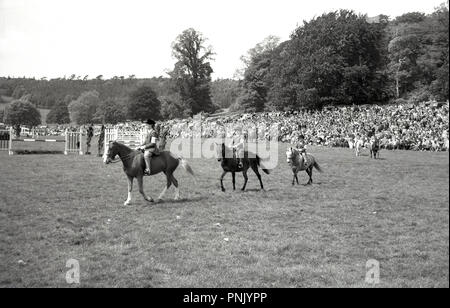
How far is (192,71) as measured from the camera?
80625 millimetres

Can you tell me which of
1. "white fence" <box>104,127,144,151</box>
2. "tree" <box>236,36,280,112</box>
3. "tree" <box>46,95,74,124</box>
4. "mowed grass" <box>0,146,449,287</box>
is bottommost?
"mowed grass" <box>0,146,449,287</box>

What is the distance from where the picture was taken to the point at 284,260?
24.6 ft

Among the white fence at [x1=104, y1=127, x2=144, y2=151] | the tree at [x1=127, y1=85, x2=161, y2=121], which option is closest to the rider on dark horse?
the white fence at [x1=104, y1=127, x2=144, y2=151]

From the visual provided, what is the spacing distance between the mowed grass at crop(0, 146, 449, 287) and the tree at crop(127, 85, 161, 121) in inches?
3248

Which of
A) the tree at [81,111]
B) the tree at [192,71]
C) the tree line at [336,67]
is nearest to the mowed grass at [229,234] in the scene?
the tree line at [336,67]

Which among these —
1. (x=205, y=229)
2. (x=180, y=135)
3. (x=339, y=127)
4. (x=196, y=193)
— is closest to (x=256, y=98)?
(x=180, y=135)

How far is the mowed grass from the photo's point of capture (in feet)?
21.8

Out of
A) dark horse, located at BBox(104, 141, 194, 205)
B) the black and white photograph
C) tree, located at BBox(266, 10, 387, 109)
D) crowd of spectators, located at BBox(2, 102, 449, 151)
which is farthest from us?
tree, located at BBox(266, 10, 387, 109)

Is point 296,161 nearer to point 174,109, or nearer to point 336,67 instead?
point 336,67

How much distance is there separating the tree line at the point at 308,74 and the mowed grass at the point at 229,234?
18.7m

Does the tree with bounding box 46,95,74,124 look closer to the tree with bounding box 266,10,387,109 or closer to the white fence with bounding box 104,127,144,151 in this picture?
the tree with bounding box 266,10,387,109
